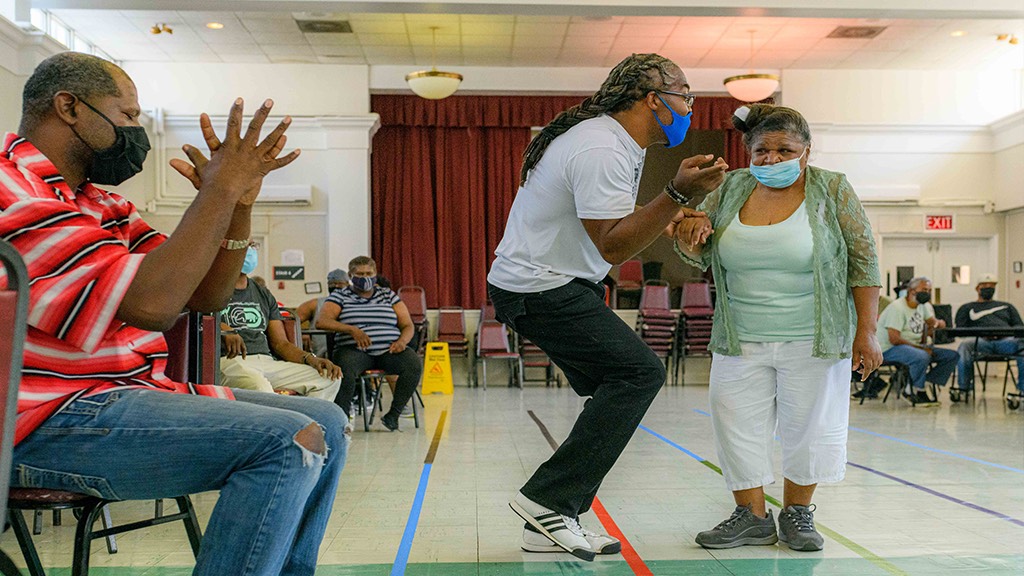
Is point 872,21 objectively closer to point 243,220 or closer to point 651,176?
point 651,176

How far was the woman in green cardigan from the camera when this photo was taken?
309 centimetres

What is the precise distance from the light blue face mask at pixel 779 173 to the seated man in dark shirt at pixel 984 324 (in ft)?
22.7

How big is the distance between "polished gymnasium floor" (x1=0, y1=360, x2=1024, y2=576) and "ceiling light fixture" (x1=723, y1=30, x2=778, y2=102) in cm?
561

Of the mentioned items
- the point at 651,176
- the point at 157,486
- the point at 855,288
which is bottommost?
the point at 157,486

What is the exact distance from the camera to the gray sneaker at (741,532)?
122 inches

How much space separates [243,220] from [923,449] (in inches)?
197

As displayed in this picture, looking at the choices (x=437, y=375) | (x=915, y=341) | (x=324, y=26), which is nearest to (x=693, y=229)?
(x=915, y=341)

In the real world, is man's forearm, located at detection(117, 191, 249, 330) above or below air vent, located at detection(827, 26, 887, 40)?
below

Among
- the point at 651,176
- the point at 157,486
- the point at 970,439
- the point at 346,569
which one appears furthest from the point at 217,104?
the point at 157,486

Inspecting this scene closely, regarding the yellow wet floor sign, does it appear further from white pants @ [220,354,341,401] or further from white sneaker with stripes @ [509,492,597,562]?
white sneaker with stripes @ [509,492,597,562]

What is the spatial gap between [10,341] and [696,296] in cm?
1179

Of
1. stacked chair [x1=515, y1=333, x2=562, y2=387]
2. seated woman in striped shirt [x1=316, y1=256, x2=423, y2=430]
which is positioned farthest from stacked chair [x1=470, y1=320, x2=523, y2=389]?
seated woman in striped shirt [x1=316, y1=256, x2=423, y2=430]

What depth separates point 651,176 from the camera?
58.4 feet

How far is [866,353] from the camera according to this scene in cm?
306
